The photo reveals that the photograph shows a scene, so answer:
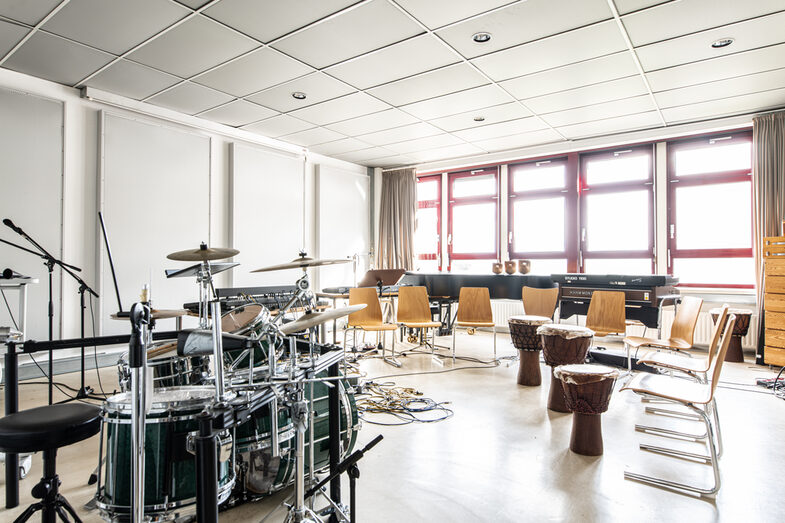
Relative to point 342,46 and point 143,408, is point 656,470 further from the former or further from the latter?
point 342,46

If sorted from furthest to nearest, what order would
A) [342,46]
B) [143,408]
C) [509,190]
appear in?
[509,190], [342,46], [143,408]

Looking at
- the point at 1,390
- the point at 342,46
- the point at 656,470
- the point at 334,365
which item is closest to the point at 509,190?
the point at 342,46

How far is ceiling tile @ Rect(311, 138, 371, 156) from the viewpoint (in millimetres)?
6624

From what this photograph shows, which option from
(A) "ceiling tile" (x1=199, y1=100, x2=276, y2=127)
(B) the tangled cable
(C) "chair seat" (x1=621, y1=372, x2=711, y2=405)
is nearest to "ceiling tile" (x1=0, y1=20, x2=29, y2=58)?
(A) "ceiling tile" (x1=199, y1=100, x2=276, y2=127)

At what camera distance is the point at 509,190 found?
745 cm

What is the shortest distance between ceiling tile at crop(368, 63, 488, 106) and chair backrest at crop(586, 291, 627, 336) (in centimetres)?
263

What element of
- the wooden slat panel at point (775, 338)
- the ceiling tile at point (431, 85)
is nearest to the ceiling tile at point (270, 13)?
the ceiling tile at point (431, 85)

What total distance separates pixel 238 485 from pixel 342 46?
3352 mm

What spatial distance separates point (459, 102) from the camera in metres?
5.03

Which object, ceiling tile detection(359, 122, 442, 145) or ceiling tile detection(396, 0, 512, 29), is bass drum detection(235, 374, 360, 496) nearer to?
ceiling tile detection(396, 0, 512, 29)

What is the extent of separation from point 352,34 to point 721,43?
3.06 metres

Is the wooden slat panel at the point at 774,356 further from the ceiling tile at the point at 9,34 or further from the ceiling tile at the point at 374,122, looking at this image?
the ceiling tile at the point at 9,34

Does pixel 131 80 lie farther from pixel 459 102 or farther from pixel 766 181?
pixel 766 181

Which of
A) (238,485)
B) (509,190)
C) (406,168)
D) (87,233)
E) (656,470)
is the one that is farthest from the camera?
(406,168)
